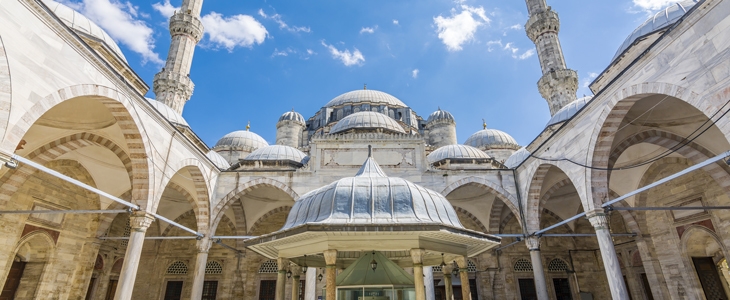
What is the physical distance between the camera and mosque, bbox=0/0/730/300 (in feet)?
14.6

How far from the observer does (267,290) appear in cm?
1369

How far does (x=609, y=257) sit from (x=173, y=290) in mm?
14032

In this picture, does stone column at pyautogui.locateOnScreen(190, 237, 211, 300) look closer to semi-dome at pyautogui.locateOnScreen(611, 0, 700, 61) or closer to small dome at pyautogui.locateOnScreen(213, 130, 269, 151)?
small dome at pyautogui.locateOnScreen(213, 130, 269, 151)

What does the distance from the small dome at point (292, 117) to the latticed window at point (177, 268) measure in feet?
32.1

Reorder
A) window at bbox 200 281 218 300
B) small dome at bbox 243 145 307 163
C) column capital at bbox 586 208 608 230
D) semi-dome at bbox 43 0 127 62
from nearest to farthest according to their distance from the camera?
column capital at bbox 586 208 608 230
semi-dome at bbox 43 0 127 62
window at bbox 200 281 218 300
small dome at bbox 243 145 307 163

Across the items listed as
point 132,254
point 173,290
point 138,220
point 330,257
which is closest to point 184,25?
point 173,290

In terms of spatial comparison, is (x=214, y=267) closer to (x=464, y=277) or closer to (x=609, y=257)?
(x=464, y=277)

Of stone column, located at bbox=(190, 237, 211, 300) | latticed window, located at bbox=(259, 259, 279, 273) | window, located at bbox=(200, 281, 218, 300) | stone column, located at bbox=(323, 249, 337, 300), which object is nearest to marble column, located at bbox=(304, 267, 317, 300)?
stone column, located at bbox=(190, 237, 211, 300)

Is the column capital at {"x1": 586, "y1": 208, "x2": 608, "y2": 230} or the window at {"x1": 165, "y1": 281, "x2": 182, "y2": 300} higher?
the column capital at {"x1": 586, "y1": 208, "x2": 608, "y2": 230}

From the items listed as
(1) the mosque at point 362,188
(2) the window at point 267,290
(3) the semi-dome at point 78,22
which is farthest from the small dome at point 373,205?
(2) the window at point 267,290

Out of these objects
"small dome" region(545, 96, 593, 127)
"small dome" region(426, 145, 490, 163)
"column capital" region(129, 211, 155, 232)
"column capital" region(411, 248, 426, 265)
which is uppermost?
"small dome" region(545, 96, 593, 127)

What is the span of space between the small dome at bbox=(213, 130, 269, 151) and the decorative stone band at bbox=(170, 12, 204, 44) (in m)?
5.41

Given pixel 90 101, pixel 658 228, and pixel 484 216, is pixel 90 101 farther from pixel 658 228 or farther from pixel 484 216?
pixel 658 228

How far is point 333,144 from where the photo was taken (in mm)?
11656
